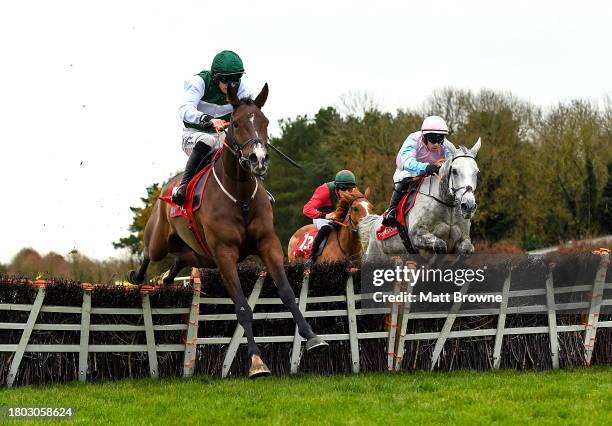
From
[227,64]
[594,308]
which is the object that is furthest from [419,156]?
[227,64]

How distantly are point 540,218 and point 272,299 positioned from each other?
31.5 m

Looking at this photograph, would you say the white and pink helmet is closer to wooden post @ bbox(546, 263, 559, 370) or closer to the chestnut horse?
wooden post @ bbox(546, 263, 559, 370)

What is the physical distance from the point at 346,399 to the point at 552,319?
11.8ft

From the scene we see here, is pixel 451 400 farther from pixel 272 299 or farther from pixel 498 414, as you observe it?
pixel 272 299

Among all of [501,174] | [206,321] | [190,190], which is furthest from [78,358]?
[501,174]

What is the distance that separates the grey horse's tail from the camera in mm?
12781

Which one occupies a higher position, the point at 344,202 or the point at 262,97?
the point at 262,97

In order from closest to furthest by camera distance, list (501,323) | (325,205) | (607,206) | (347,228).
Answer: (501,323), (347,228), (325,205), (607,206)

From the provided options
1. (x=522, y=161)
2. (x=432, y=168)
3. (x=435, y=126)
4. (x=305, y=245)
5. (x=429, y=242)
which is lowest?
(x=429, y=242)

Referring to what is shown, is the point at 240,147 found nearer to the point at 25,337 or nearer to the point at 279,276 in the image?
the point at 279,276

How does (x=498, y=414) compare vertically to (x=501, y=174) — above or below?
below

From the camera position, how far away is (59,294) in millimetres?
9109

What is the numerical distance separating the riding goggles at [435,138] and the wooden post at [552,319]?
6.94 feet

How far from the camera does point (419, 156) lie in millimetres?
11477
